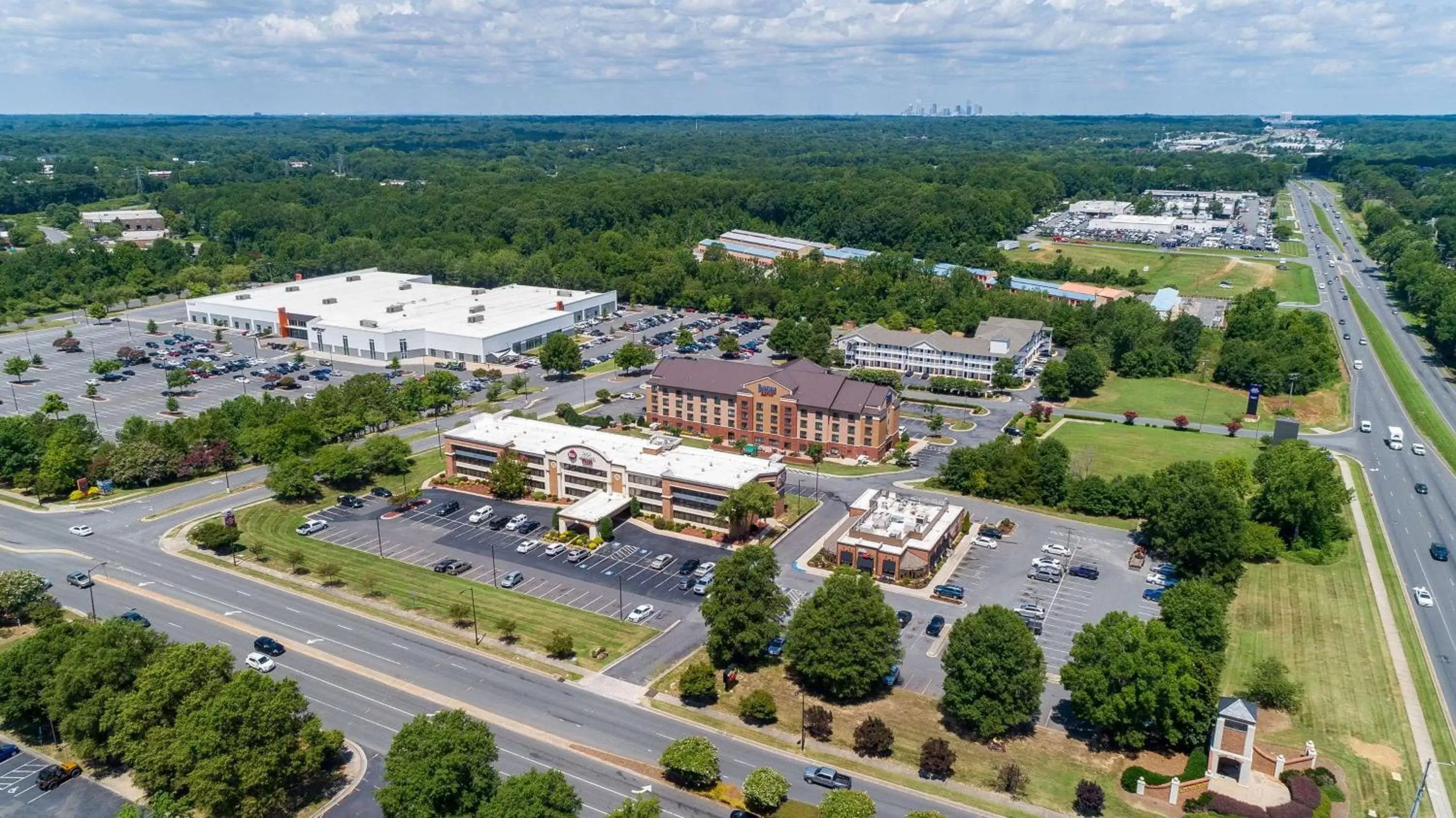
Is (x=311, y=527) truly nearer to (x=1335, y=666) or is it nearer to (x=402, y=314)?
(x=402, y=314)

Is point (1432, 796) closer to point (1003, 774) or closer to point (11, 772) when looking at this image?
point (1003, 774)

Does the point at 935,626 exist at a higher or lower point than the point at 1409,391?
lower

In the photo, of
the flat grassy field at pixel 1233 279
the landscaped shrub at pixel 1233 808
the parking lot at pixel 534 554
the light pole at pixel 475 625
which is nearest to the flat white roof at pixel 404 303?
the parking lot at pixel 534 554

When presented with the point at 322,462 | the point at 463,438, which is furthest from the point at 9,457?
the point at 463,438

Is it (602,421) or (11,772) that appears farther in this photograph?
(602,421)

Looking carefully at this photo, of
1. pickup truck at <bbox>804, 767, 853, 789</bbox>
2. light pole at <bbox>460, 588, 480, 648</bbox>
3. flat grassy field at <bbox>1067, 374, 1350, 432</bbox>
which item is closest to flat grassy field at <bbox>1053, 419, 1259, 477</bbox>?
flat grassy field at <bbox>1067, 374, 1350, 432</bbox>

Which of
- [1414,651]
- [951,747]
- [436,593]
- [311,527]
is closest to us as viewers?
[951,747]

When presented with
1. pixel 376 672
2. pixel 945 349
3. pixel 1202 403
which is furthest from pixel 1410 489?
pixel 376 672

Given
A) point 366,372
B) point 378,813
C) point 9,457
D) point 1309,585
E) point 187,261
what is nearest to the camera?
point 378,813

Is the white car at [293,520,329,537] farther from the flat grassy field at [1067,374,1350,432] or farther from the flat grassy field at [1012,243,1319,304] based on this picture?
the flat grassy field at [1012,243,1319,304]
